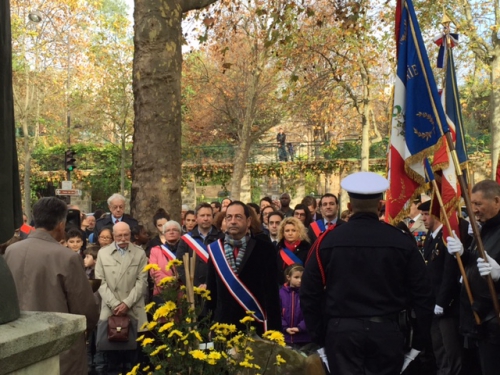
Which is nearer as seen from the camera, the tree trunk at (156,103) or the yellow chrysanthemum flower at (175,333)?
the yellow chrysanthemum flower at (175,333)

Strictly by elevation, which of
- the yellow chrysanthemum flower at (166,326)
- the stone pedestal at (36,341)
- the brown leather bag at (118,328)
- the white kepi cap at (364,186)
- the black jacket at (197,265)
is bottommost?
the brown leather bag at (118,328)

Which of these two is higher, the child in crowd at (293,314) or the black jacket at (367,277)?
the black jacket at (367,277)

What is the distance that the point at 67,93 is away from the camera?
4444 cm

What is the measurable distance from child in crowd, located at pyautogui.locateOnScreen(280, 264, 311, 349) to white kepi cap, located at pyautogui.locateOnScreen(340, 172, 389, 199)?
2818 millimetres

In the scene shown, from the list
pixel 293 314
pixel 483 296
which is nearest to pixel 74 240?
pixel 293 314

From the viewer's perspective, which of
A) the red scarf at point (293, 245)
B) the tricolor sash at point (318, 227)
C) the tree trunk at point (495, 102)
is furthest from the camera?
the tree trunk at point (495, 102)

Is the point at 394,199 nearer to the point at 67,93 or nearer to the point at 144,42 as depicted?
the point at 144,42

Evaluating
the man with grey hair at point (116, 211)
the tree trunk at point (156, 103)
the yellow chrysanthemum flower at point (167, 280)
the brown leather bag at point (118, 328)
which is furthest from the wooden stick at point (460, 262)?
the tree trunk at point (156, 103)

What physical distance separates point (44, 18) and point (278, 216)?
27173mm

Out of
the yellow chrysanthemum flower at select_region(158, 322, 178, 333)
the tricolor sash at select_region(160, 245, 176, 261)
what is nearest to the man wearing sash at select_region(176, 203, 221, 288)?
the tricolor sash at select_region(160, 245, 176, 261)

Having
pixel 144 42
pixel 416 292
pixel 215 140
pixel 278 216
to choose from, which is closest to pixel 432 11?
pixel 144 42

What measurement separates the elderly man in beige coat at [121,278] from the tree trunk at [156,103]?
15.5ft

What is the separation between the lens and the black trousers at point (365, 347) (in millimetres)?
5438

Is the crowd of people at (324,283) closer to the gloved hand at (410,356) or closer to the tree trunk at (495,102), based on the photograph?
the gloved hand at (410,356)
